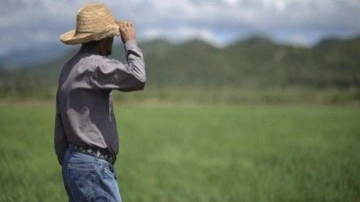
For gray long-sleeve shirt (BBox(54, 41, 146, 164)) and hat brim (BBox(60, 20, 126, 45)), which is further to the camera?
hat brim (BBox(60, 20, 126, 45))

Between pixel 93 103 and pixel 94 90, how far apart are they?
0.06 meters

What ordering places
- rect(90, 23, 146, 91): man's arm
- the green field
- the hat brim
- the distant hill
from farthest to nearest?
the distant hill → the green field → the hat brim → rect(90, 23, 146, 91): man's arm

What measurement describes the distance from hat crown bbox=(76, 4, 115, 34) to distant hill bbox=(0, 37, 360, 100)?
7782 centimetres

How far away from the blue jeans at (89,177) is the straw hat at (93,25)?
1.73ft

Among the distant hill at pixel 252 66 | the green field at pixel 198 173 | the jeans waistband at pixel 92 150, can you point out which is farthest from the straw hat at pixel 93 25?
the distant hill at pixel 252 66

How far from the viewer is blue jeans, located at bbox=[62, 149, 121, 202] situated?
2.30 metres

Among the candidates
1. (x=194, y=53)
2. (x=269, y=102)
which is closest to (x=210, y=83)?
(x=194, y=53)

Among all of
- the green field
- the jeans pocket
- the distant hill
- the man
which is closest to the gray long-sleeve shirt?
the man

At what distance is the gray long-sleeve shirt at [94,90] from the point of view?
2.25 m

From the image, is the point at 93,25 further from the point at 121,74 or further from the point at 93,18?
the point at 121,74

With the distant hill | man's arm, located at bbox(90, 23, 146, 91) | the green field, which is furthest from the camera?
the distant hill

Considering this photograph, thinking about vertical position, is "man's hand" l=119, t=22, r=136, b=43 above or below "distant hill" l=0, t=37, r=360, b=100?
above

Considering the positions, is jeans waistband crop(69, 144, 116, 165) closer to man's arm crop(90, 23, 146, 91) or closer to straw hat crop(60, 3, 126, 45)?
man's arm crop(90, 23, 146, 91)

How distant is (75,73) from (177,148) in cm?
938
